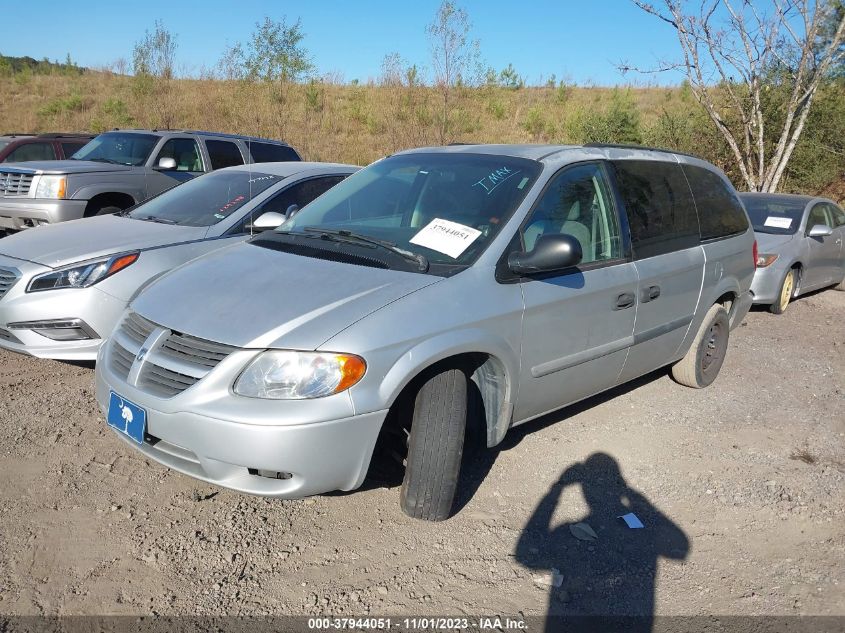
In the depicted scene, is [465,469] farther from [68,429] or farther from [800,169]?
[800,169]

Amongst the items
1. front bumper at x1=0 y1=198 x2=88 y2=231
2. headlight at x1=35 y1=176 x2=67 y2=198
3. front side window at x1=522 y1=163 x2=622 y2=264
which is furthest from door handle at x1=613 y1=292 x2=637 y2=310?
headlight at x1=35 y1=176 x2=67 y2=198

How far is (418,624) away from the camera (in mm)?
2734

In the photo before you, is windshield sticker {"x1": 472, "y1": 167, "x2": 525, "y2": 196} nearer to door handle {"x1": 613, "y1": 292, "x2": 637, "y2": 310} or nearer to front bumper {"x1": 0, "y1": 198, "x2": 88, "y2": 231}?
door handle {"x1": 613, "y1": 292, "x2": 637, "y2": 310}

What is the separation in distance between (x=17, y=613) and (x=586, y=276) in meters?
3.03

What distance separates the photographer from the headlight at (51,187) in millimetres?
8367

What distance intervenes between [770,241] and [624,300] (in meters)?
5.40

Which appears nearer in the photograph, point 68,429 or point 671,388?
point 68,429

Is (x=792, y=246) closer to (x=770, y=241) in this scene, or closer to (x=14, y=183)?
(x=770, y=241)

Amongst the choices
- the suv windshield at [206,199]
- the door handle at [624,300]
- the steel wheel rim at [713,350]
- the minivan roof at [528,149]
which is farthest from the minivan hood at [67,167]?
the steel wheel rim at [713,350]

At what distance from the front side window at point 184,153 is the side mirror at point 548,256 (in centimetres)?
711

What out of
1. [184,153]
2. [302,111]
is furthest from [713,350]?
[302,111]

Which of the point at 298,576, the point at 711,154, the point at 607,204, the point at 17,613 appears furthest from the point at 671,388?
the point at 711,154

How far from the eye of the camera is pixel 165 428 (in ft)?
9.82

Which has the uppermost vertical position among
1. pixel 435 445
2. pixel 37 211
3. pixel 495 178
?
pixel 495 178
